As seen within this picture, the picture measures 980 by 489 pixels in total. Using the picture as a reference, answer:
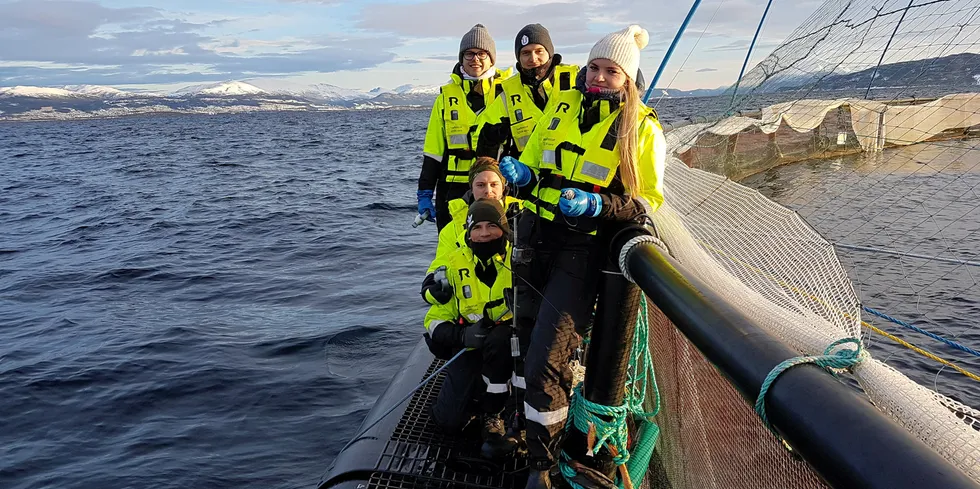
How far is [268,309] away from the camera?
995 cm

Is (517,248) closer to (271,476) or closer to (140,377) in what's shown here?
(271,476)

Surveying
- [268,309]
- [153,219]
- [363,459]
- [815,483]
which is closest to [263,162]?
[153,219]

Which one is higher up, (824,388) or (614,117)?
(614,117)

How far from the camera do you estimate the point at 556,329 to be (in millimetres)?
Result: 3285

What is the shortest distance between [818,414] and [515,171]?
91.7 inches

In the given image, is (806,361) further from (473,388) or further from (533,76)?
(533,76)

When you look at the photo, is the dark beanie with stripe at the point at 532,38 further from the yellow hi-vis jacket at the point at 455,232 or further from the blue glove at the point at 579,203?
the blue glove at the point at 579,203

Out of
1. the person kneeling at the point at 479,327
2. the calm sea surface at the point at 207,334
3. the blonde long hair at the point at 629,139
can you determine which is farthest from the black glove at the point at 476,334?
the calm sea surface at the point at 207,334

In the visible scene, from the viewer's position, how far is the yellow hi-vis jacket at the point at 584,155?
3252 millimetres

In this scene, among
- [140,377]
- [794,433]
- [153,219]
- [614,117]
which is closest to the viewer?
[794,433]

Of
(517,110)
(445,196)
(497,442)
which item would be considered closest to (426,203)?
(445,196)

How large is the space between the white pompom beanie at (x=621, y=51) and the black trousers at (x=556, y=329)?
2.77ft

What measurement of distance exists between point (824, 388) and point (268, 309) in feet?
31.0

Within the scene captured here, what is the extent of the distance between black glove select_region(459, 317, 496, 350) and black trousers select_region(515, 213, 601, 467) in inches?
23.8
